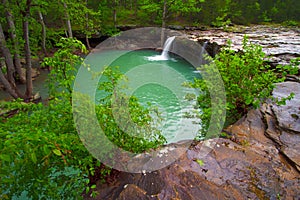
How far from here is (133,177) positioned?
8.54 ft

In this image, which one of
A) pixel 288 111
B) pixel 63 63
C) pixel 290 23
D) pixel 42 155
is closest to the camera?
pixel 42 155

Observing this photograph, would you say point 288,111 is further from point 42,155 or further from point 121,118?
point 42,155

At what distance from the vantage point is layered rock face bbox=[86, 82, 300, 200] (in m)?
2.42

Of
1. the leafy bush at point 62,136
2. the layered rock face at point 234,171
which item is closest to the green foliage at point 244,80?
the layered rock face at point 234,171

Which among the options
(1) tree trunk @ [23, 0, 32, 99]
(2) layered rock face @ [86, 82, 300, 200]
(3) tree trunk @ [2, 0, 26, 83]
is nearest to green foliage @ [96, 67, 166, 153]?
(2) layered rock face @ [86, 82, 300, 200]

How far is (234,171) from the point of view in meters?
2.77

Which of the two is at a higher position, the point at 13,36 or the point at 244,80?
Answer: the point at 13,36

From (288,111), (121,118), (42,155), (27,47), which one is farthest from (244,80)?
(27,47)

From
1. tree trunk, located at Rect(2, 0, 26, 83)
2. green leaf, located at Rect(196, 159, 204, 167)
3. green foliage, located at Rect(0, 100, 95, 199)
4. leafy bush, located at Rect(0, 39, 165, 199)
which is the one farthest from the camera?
tree trunk, located at Rect(2, 0, 26, 83)

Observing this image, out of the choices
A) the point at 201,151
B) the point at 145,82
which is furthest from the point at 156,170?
the point at 145,82

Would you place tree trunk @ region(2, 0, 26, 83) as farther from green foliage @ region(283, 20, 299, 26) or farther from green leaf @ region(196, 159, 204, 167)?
green foliage @ region(283, 20, 299, 26)

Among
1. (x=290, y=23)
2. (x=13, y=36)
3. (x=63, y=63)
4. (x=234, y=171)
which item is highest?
(x=290, y=23)

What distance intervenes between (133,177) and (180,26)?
1798 centimetres

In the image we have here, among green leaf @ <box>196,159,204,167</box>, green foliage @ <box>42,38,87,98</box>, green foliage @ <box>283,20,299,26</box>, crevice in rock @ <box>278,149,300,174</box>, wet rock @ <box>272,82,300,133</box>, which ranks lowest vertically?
green leaf @ <box>196,159,204,167</box>
